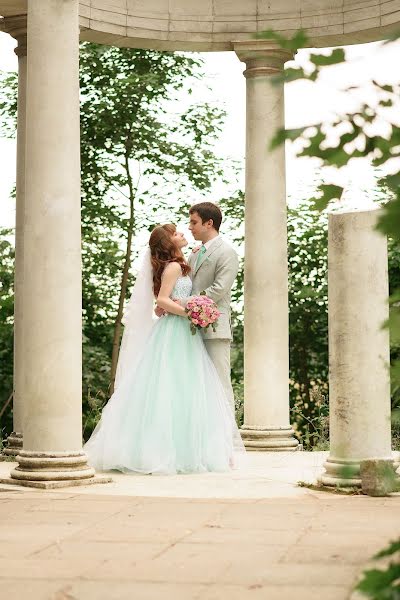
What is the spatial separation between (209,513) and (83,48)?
1006 inches

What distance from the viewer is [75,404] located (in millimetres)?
16547

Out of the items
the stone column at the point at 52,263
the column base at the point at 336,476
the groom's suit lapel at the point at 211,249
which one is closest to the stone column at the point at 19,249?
the groom's suit lapel at the point at 211,249

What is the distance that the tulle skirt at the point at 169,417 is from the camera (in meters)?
18.4

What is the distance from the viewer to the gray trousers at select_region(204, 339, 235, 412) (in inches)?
773

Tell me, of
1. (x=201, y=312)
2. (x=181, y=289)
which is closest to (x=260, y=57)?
(x=181, y=289)

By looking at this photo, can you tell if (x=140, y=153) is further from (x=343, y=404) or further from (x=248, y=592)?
(x=248, y=592)

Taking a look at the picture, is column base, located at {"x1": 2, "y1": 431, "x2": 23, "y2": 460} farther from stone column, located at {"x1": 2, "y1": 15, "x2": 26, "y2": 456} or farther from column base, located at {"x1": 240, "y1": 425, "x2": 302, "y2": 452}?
column base, located at {"x1": 240, "y1": 425, "x2": 302, "y2": 452}

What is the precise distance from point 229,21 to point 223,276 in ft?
23.1

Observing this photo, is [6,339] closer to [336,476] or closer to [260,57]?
[260,57]

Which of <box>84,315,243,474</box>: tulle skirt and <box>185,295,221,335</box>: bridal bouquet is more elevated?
<box>185,295,221,335</box>: bridal bouquet

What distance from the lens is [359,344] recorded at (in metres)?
15.4

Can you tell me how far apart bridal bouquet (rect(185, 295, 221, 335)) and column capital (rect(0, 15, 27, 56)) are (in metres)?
7.24

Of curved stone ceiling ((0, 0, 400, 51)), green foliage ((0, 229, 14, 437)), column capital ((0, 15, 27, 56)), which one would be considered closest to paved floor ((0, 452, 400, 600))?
column capital ((0, 15, 27, 56))

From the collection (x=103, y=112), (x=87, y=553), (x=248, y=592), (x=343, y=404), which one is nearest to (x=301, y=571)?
(x=248, y=592)
